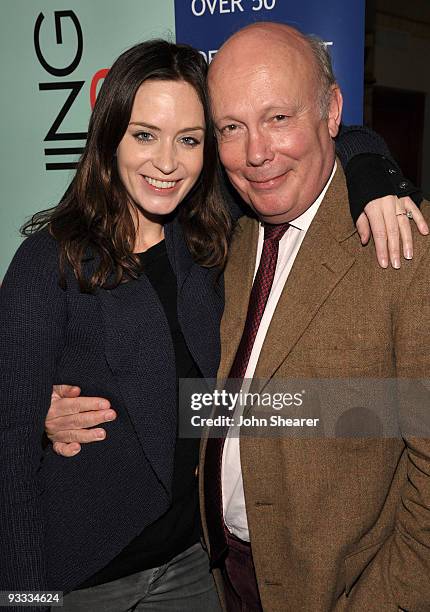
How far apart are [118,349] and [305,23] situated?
1.45 m

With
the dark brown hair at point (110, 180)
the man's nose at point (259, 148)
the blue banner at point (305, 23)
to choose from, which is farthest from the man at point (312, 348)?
the blue banner at point (305, 23)

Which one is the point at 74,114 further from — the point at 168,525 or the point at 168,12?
the point at 168,525

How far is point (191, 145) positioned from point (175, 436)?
817 mm

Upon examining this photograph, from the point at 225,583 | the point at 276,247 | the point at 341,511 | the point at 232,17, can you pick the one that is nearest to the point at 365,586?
the point at 341,511

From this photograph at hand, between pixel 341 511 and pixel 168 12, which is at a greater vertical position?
pixel 168 12

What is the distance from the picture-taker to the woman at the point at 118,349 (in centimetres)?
149

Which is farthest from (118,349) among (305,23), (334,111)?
(305,23)

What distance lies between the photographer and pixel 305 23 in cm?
227

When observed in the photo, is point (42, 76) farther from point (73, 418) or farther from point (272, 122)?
point (73, 418)

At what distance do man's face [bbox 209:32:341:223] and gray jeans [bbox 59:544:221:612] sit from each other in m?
1.05

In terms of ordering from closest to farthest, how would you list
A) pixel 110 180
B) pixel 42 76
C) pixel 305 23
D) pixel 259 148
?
pixel 259 148 < pixel 110 180 < pixel 305 23 < pixel 42 76

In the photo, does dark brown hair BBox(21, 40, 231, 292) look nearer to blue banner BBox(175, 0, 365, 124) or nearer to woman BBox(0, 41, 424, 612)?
woman BBox(0, 41, 424, 612)

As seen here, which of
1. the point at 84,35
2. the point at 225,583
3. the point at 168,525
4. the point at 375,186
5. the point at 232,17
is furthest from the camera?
the point at 84,35

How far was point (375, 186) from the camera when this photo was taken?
5.25 feet
